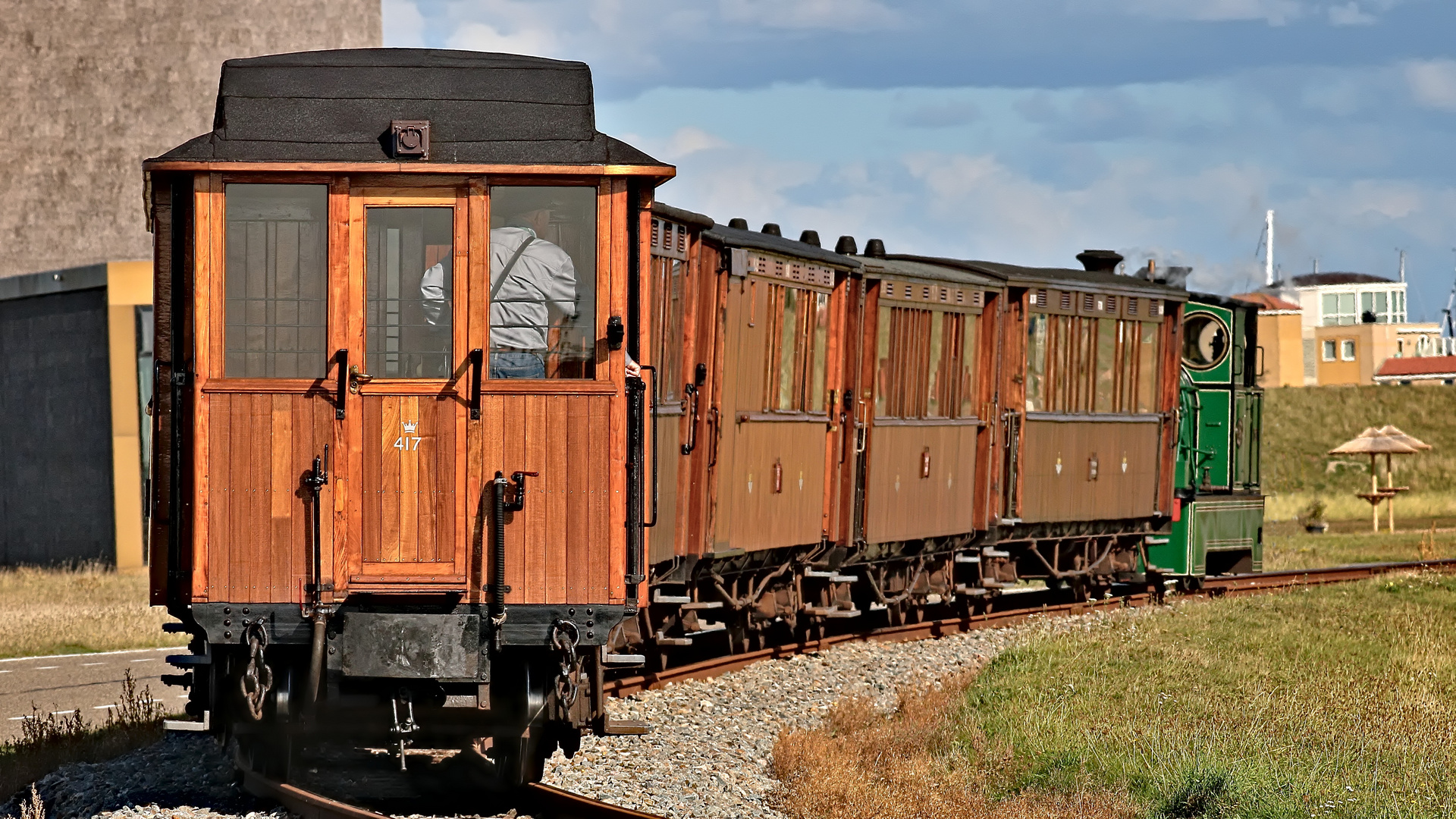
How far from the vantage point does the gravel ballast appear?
9.26 m

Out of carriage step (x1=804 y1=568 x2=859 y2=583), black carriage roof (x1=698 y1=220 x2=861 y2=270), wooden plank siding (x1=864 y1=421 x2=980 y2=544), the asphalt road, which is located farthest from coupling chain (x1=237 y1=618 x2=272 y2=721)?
wooden plank siding (x1=864 y1=421 x2=980 y2=544)

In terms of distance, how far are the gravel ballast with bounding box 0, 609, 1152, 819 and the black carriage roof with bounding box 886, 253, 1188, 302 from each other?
15.8 ft

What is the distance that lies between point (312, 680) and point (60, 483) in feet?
64.1

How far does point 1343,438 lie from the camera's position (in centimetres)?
6700

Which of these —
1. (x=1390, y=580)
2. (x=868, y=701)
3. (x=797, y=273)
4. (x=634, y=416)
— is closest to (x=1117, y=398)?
(x=1390, y=580)

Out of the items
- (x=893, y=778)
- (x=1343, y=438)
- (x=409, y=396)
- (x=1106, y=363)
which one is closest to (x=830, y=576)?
(x=1106, y=363)

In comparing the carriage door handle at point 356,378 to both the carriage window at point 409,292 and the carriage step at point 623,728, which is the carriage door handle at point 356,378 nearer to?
the carriage window at point 409,292

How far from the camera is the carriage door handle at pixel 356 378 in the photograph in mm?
8492

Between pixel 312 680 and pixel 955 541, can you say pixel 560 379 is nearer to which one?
pixel 312 680

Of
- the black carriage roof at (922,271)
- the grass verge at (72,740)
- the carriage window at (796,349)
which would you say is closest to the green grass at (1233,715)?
the carriage window at (796,349)

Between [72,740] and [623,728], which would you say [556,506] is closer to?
[623,728]

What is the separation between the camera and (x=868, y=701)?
13.0m

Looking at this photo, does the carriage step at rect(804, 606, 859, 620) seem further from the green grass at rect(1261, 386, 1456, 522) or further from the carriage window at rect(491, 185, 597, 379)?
the green grass at rect(1261, 386, 1456, 522)

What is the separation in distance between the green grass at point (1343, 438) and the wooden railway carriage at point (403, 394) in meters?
43.9
